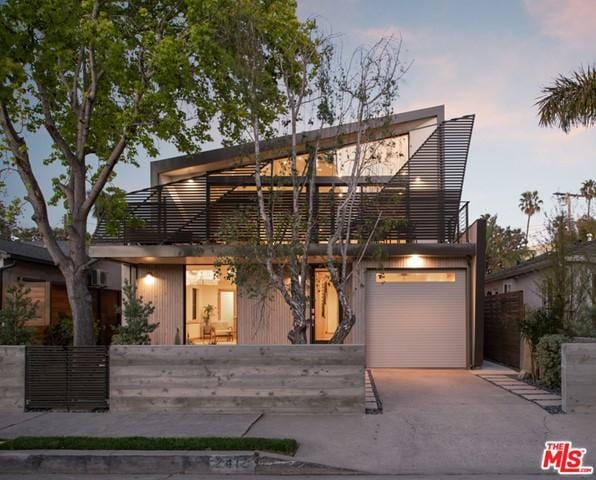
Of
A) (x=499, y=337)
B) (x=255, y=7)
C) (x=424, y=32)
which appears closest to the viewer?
(x=255, y=7)

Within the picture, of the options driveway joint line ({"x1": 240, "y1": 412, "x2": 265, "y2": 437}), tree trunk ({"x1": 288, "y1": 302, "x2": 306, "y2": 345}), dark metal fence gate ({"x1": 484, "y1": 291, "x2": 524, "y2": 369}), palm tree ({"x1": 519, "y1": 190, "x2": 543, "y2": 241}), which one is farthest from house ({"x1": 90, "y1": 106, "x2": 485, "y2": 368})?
palm tree ({"x1": 519, "y1": 190, "x2": 543, "y2": 241})

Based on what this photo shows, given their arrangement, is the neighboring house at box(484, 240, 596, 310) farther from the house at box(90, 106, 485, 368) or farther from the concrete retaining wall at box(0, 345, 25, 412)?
the concrete retaining wall at box(0, 345, 25, 412)

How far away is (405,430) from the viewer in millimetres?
8781

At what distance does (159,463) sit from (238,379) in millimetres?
2753

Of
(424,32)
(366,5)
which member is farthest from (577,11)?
(366,5)

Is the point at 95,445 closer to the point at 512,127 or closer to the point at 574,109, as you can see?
the point at 574,109

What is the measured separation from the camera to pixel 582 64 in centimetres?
1493

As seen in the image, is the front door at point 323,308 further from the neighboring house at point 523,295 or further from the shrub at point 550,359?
the shrub at point 550,359

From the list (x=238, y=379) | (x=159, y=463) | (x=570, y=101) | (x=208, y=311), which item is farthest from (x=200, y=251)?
(x=570, y=101)

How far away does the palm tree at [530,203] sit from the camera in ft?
206

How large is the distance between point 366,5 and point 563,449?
11.0 metres

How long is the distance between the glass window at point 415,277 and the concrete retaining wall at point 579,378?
18.2 feet

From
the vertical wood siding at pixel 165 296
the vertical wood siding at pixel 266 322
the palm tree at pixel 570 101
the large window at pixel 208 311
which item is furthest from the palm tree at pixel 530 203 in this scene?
the vertical wood siding at pixel 165 296

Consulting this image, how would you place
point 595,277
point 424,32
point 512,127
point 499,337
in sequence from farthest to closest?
1. point 512,127
2. point 499,337
3. point 424,32
4. point 595,277
